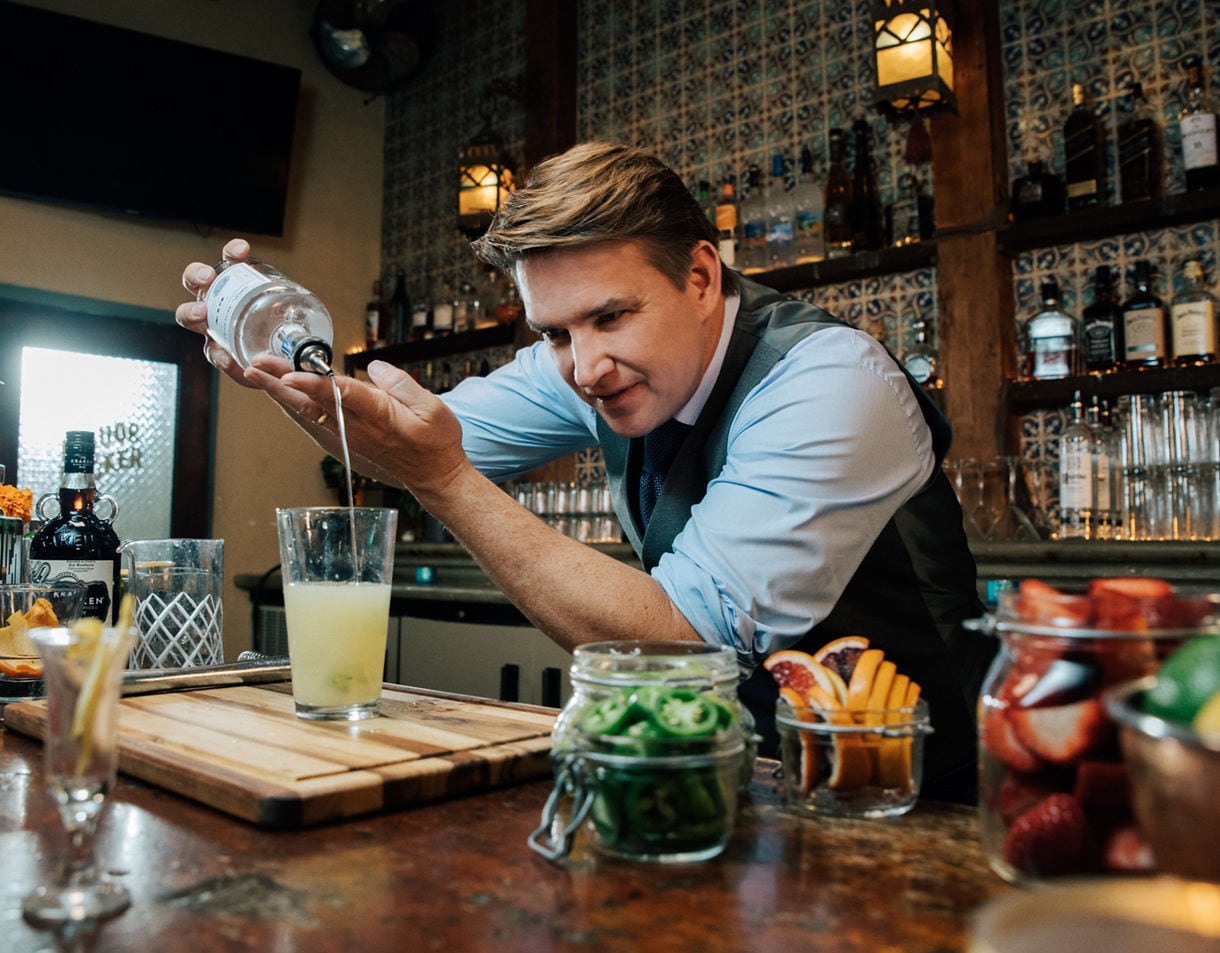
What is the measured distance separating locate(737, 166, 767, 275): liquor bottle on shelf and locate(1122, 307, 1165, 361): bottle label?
3.89 feet

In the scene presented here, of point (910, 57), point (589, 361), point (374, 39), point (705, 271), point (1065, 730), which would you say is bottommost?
point (1065, 730)

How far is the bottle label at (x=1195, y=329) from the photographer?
265 cm

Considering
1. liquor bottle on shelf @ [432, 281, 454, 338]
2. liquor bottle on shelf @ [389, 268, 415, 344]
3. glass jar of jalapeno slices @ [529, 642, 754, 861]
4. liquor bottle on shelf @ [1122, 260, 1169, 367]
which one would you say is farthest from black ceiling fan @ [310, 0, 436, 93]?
glass jar of jalapeno slices @ [529, 642, 754, 861]

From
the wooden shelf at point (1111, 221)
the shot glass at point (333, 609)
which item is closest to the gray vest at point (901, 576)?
the shot glass at point (333, 609)

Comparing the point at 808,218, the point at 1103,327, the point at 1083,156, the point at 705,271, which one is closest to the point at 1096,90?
the point at 1083,156

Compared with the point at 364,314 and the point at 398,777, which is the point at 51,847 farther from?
the point at 364,314

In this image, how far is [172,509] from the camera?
4.54m

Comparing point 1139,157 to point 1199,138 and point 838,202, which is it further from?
point 838,202

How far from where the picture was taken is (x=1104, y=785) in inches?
22.0

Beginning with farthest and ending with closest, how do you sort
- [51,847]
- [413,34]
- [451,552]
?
1. [413,34]
2. [451,552]
3. [51,847]

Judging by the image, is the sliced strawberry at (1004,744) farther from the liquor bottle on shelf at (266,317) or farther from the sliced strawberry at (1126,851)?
the liquor bottle on shelf at (266,317)

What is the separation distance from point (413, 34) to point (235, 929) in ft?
16.6

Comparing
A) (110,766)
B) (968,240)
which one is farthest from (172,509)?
(110,766)

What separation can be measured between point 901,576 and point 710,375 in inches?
16.3
